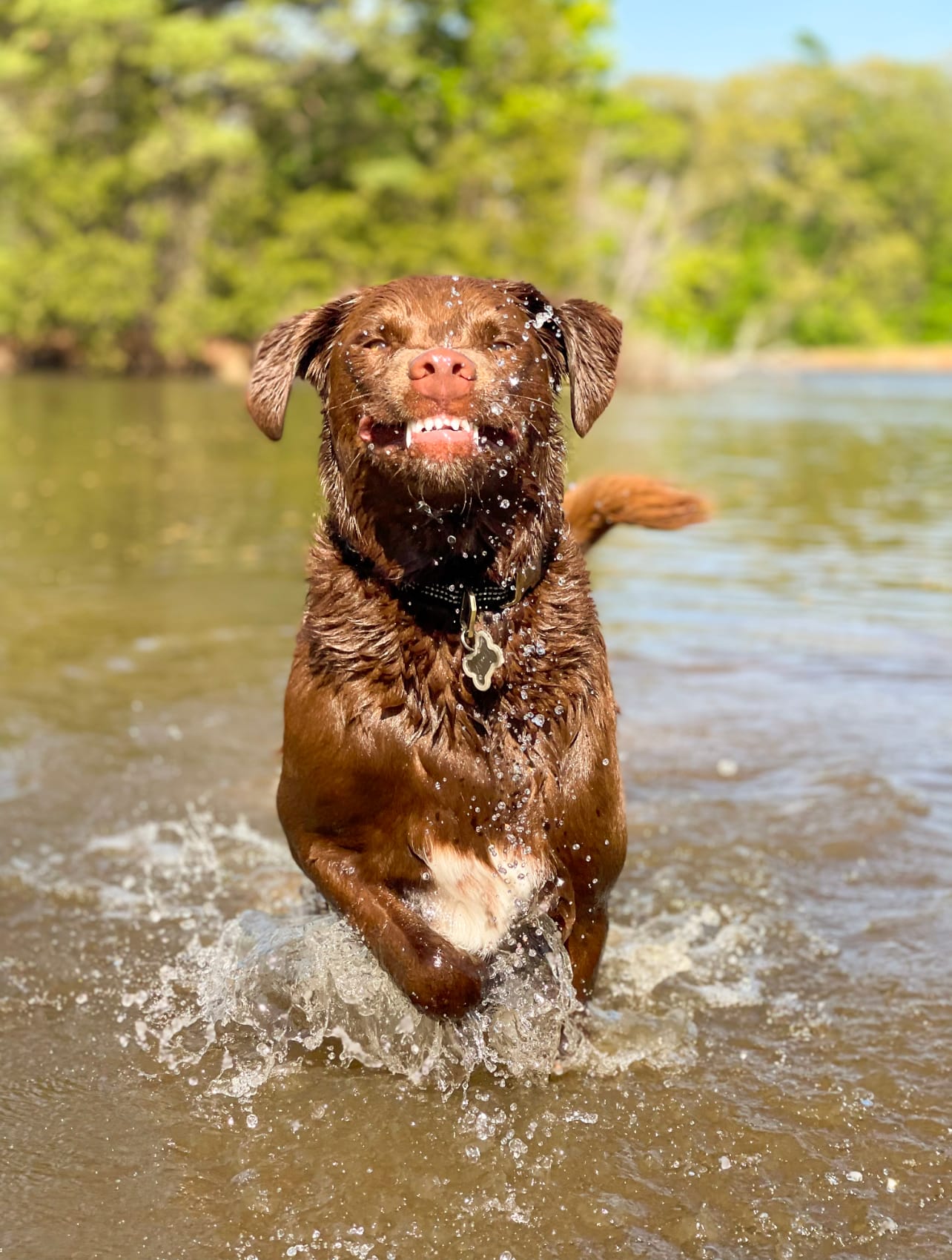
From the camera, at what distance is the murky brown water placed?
294cm

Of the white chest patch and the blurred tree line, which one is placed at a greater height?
the blurred tree line

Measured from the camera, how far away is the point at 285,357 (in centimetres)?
351

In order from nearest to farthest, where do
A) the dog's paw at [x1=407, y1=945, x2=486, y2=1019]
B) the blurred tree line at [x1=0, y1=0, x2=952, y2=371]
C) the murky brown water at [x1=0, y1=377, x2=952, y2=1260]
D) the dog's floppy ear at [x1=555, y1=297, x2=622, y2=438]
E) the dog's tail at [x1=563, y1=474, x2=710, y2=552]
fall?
the murky brown water at [x1=0, y1=377, x2=952, y2=1260]
the dog's paw at [x1=407, y1=945, x2=486, y2=1019]
the dog's floppy ear at [x1=555, y1=297, x2=622, y2=438]
the dog's tail at [x1=563, y1=474, x2=710, y2=552]
the blurred tree line at [x1=0, y1=0, x2=952, y2=371]

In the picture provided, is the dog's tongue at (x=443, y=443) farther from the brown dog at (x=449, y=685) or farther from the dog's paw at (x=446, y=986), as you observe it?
the dog's paw at (x=446, y=986)

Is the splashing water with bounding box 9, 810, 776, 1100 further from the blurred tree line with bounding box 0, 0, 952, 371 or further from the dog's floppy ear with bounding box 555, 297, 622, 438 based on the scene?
the blurred tree line with bounding box 0, 0, 952, 371

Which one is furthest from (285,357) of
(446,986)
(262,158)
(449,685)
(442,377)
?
(262,158)

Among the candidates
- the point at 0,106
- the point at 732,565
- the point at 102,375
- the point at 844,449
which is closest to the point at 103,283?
the point at 102,375

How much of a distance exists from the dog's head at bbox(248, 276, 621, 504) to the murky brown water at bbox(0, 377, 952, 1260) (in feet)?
4.32

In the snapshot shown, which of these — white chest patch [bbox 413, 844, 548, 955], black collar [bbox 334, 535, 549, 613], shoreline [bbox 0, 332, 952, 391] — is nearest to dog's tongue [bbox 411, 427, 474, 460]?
black collar [bbox 334, 535, 549, 613]

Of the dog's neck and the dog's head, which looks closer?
the dog's head

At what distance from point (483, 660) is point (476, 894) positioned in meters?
0.59

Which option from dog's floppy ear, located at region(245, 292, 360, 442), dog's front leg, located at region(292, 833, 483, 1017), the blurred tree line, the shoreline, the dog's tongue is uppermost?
the blurred tree line

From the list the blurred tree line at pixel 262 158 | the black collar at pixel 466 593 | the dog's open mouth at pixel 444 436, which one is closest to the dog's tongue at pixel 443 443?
the dog's open mouth at pixel 444 436

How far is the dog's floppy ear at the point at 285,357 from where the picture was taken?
11.5 feet
